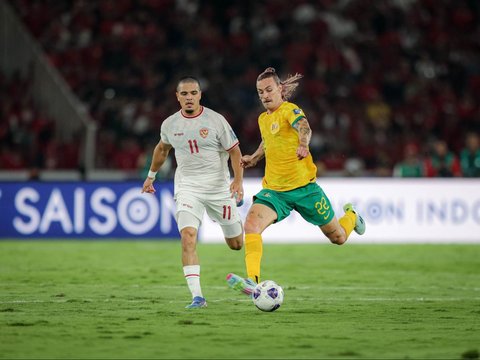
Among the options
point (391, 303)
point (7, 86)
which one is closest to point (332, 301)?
point (391, 303)

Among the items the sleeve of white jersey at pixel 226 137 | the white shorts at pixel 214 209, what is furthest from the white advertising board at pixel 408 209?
the sleeve of white jersey at pixel 226 137

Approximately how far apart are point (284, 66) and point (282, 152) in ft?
55.6

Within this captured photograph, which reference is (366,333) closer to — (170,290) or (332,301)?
(332,301)

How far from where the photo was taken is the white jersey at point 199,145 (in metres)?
10.3

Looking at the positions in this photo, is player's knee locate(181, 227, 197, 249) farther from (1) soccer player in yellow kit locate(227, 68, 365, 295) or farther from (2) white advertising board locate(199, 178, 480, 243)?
(2) white advertising board locate(199, 178, 480, 243)

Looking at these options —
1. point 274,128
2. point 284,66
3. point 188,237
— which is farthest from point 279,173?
point 284,66

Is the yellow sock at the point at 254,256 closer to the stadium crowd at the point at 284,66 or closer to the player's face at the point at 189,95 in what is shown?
the player's face at the point at 189,95

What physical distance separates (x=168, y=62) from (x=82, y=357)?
19.9 m

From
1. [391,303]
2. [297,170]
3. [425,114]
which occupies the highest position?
[425,114]

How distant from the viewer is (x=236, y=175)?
1029 cm

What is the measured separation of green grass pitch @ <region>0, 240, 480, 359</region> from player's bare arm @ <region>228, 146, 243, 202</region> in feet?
3.83

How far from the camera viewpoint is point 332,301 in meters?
10.7

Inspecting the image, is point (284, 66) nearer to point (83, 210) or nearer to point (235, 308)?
point (83, 210)

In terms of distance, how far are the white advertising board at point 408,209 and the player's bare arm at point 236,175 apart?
980 centimetres
